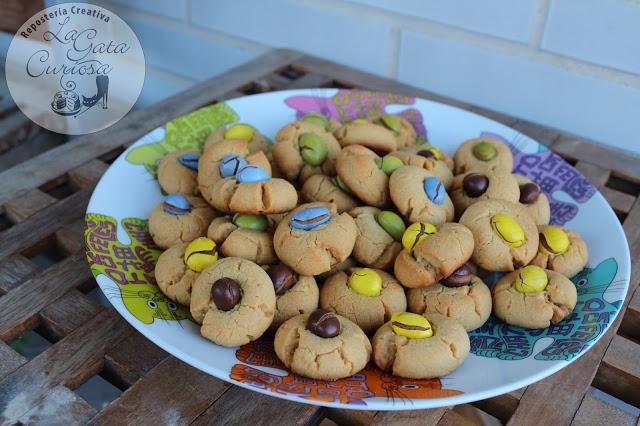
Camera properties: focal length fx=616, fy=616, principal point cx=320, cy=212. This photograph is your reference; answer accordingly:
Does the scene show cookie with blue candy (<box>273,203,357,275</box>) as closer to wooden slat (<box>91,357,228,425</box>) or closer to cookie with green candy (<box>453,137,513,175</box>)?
wooden slat (<box>91,357,228,425</box>)

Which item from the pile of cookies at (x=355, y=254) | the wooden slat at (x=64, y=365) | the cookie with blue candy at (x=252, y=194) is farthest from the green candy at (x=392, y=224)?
the wooden slat at (x=64, y=365)

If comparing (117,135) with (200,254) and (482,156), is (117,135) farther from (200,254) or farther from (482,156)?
(482,156)

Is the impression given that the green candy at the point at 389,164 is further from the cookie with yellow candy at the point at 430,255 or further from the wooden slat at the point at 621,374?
the wooden slat at the point at 621,374

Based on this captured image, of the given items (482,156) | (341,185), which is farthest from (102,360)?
(482,156)

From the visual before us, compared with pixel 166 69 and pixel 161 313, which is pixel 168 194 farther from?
pixel 166 69

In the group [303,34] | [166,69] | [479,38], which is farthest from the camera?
[166,69]

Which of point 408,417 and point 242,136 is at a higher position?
point 242,136

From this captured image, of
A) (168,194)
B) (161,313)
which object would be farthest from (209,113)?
(161,313)
